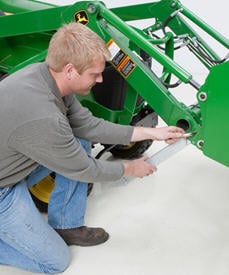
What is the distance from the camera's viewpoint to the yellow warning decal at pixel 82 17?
182cm

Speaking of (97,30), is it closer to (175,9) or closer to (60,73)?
(60,73)

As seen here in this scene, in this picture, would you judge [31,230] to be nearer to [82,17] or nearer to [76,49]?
[76,49]

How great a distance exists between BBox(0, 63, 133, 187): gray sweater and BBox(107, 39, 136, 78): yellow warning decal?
1.18 ft

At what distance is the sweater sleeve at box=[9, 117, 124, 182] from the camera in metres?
1.39

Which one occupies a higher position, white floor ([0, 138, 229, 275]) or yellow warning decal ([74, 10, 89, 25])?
yellow warning decal ([74, 10, 89, 25])

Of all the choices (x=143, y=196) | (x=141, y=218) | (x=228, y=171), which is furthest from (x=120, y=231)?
(x=228, y=171)

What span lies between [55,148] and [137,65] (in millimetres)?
558

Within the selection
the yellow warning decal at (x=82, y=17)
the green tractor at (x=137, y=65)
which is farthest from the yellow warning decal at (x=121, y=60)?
the yellow warning decal at (x=82, y=17)

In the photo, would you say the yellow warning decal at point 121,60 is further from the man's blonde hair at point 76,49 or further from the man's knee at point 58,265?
the man's knee at point 58,265

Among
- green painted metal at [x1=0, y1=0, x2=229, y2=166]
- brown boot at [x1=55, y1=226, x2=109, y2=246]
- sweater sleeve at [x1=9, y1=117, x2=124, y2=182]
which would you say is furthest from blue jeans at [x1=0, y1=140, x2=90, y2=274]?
green painted metal at [x1=0, y1=0, x2=229, y2=166]

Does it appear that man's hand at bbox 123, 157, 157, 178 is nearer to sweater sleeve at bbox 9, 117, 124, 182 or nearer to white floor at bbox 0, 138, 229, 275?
sweater sleeve at bbox 9, 117, 124, 182

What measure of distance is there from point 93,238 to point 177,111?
703 millimetres

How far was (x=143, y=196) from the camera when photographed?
2.25 meters

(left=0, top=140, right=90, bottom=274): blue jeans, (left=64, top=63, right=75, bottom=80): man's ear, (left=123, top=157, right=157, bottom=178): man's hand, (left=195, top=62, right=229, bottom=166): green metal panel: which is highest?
(left=64, top=63, right=75, bottom=80): man's ear
